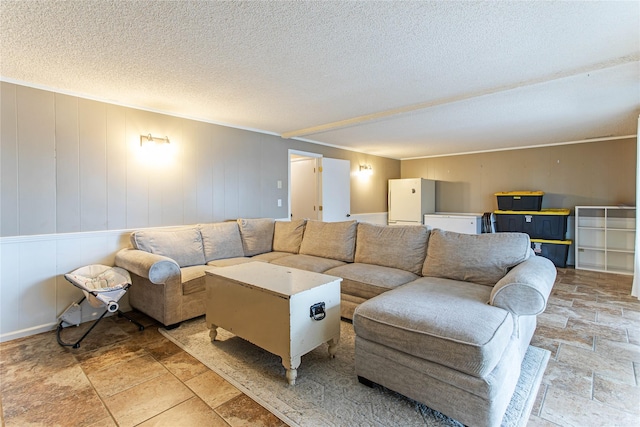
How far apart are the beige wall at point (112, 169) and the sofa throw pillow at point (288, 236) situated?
59 cm

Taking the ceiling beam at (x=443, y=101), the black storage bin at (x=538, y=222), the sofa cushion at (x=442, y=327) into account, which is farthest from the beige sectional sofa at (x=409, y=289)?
the black storage bin at (x=538, y=222)

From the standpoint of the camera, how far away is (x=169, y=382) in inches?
78.6

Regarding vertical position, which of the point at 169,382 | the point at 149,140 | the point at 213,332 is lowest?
the point at 169,382

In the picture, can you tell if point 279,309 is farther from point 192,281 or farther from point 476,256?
point 476,256

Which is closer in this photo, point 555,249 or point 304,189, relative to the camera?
point 555,249

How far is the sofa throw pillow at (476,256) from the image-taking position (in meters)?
2.38

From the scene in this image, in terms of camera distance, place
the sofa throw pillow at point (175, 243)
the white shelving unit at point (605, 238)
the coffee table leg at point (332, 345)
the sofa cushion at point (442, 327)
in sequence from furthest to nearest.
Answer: the white shelving unit at point (605, 238)
the sofa throw pillow at point (175, 243)
the coffee table leg at point (332, 345)
the sofa cushion at point (442, 327)

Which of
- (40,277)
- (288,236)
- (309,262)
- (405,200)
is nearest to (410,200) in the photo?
(405,200)

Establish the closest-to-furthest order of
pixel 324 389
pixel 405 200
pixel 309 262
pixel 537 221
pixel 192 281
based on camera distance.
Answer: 1. pixel 324 389
2. pixel 192 281
3. pixel 309 262
4. pixel 537 221
5. pixel 405 200

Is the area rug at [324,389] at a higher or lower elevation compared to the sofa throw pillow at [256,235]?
lower

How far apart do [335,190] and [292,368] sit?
4.01 meters

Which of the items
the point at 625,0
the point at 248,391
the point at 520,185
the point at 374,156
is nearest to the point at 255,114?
the point at 248,391

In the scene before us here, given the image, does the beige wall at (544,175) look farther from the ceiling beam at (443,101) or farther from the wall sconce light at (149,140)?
the wall sconce light at (149,140)

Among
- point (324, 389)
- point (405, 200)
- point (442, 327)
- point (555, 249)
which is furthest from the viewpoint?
point (405, 200)
